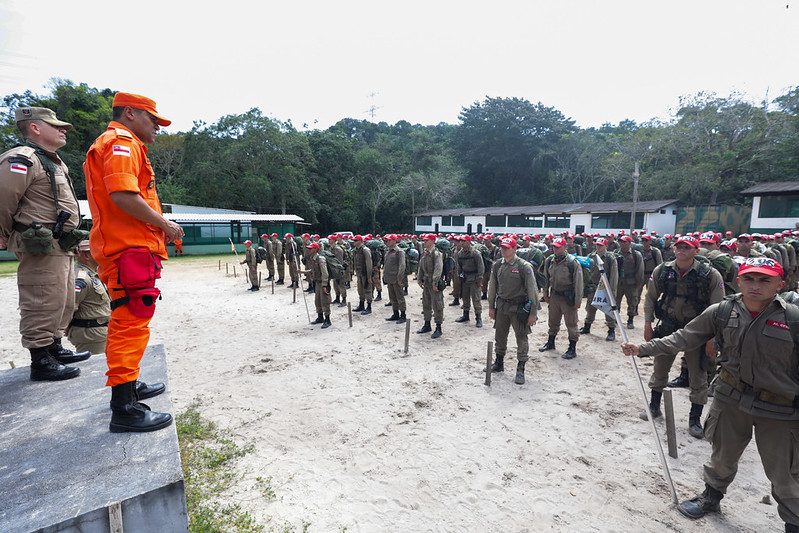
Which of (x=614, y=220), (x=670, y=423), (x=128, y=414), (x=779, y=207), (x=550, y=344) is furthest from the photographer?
(x=614, y=220)

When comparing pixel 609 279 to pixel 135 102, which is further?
pixel 609 279

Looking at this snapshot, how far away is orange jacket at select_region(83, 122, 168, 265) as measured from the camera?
2234 mm

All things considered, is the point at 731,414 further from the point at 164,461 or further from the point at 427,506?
the point at 164,461

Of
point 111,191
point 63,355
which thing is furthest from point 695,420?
point 63,355

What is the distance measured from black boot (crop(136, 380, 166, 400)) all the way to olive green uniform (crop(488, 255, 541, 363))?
4.83 meters

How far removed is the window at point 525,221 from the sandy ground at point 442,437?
2748cm

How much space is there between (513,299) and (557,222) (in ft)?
98.1

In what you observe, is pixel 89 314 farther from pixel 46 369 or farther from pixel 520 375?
pixel 520 375

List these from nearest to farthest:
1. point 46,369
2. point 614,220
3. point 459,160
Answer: point 46,369 < point 614,220 < point 459,160

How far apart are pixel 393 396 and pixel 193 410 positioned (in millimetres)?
2847

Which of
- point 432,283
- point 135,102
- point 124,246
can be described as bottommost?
point 432,283

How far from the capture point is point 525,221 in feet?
116

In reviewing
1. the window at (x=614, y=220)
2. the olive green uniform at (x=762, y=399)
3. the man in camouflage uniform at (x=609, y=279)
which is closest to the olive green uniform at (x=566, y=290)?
the man in camouflage uniform at (x=609, y=279)

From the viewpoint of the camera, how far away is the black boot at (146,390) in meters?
2.87
